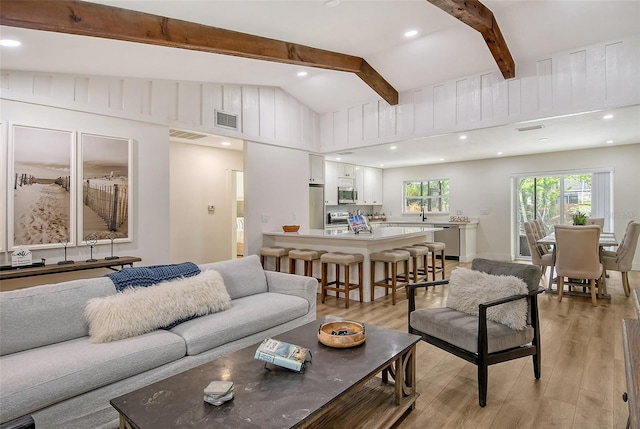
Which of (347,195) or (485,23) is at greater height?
(485,23)

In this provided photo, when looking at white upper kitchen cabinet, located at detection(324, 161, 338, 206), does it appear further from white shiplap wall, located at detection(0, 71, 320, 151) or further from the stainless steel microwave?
white shiplap wall, located at detection(0, 71, 320, 151)

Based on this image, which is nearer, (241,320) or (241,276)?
(241,320)

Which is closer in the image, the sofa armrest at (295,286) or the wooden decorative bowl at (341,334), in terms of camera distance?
the wooden decorative bowl at (341,334)

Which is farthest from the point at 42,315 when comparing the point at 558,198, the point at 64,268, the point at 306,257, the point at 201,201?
the point at 558,198

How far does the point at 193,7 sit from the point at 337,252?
329 centimetres

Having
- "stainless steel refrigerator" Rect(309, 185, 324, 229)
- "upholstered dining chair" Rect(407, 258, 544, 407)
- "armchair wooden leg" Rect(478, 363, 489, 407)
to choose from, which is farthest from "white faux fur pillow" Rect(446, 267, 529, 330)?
"stainless steel refrigerator" Rect(309, 185, 324, 229)

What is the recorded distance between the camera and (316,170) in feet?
22.4

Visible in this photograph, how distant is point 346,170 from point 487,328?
6.35 meters

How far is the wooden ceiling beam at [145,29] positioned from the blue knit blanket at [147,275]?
A: 1.89 m

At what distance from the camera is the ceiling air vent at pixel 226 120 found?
5121mm

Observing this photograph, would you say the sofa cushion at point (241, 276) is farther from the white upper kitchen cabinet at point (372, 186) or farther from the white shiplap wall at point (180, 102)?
the white upper kitchen cabinet at point (372, 186)

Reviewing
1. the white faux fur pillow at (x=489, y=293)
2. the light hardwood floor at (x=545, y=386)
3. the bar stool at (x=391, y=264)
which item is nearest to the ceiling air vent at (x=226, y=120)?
the bar stool at (x=391, y=264)

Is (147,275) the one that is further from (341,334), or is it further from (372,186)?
(372,186)

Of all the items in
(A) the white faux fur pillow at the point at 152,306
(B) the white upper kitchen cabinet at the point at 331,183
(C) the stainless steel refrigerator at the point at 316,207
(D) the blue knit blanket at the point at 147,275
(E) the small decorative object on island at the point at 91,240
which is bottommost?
(A) the white faux fur pillow at the point at 152,306
